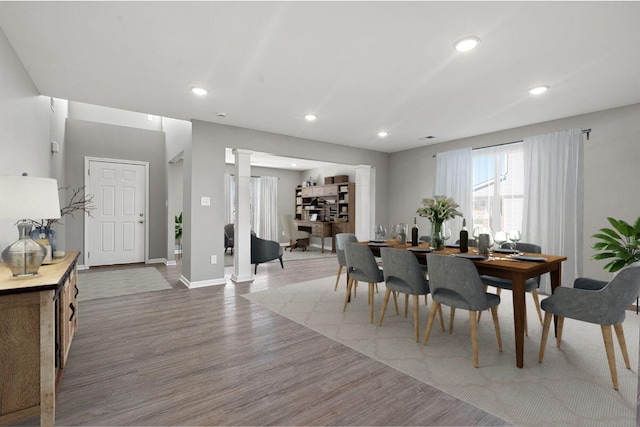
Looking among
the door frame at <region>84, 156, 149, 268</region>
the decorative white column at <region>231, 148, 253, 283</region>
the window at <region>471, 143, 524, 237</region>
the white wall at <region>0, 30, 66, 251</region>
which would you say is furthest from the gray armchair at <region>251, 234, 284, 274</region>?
the window at <region>471, 143, 524, 237</region>

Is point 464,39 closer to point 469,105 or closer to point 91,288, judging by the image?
point 469,105

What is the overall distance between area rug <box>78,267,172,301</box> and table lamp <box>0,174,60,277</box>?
8.86 feet

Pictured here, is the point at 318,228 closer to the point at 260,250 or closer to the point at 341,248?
the point at 260,250

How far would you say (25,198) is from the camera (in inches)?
70.6

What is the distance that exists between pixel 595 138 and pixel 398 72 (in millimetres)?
3046

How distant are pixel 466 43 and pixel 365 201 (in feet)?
14.7

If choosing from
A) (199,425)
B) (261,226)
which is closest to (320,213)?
(261,226)

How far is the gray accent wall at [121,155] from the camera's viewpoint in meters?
6.00

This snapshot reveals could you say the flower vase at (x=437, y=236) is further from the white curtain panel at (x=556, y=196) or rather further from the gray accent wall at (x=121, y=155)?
the gray accent wall at (x=121, y=155)

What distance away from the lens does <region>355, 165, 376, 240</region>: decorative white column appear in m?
6.77

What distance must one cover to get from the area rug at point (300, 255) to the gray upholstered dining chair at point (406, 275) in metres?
4.23

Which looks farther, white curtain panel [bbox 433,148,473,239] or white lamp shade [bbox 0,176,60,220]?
white curtain panel [bbox 433,148,473,239]

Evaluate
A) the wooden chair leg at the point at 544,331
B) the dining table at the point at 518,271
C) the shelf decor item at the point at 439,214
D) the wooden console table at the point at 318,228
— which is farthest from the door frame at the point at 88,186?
the wooden chair leg at the point at 544,331

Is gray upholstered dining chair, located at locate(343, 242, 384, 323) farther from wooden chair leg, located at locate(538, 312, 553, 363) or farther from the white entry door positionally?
the white entry door
